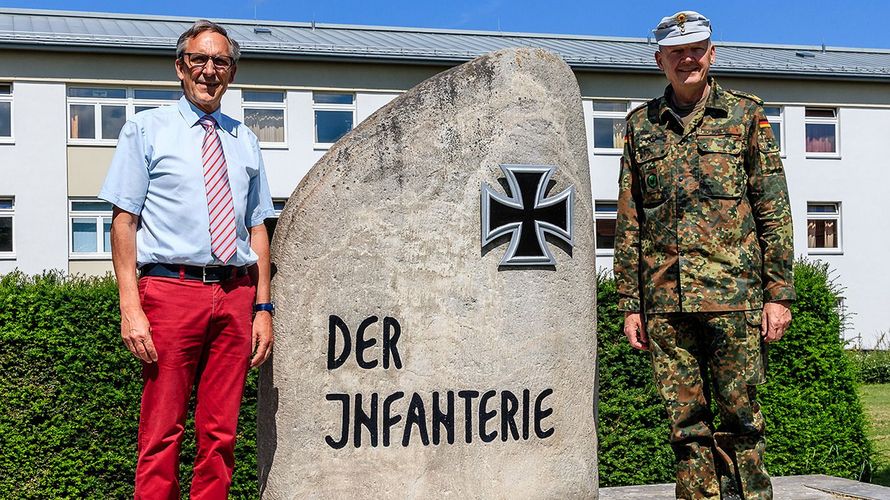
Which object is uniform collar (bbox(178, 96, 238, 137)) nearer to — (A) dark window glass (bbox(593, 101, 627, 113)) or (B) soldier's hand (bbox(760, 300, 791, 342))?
(B) soldier's hand (bbox(760, 300, 791, 342))

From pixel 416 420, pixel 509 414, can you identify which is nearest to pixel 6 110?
pixel 416 420

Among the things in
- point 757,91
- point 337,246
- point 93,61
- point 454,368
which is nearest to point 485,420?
point 454,368

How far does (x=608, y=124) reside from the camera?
23.0 m

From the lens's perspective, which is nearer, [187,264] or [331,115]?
[187,264]

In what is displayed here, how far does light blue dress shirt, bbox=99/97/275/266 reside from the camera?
3689 millimetres

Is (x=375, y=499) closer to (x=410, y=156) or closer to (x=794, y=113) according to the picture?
(x=410, y=156)

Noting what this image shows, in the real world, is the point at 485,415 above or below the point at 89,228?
below

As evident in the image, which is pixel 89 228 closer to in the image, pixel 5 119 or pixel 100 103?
pixel 100 103

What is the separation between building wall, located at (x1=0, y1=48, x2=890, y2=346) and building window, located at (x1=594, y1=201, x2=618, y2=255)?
23 cm

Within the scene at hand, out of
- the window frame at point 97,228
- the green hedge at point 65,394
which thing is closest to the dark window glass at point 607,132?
the window frame at point 97,228

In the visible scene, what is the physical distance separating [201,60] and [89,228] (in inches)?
689

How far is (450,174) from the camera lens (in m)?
4.60

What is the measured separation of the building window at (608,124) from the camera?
22828mm

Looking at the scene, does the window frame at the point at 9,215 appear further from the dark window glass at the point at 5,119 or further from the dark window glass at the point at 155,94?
the dark window glass at the point at 155,94
